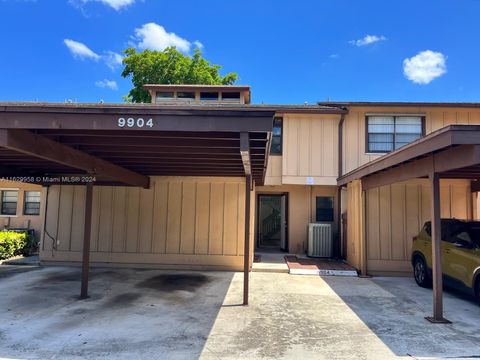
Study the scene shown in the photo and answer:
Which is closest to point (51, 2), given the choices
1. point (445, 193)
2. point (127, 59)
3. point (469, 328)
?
point (127, 59)

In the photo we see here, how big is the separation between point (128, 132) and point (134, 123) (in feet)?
1.75

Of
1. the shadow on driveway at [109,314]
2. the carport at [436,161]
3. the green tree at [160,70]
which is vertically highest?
the green tree at [160,70]

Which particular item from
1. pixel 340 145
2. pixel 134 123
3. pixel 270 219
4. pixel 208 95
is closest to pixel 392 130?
pixel 340 145

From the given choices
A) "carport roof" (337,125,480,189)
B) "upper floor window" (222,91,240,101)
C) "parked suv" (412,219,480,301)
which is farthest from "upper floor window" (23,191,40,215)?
"parked suv" (412,219,480,301)

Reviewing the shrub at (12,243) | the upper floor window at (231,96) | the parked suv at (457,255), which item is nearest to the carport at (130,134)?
the parked suv at (457,255)

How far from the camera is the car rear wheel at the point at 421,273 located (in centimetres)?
770

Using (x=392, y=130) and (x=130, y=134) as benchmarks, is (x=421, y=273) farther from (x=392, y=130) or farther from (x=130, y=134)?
(x=130, y=134)

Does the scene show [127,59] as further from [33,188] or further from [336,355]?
[336,355]

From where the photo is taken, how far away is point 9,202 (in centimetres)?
1322

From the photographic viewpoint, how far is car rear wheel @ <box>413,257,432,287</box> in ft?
25.3

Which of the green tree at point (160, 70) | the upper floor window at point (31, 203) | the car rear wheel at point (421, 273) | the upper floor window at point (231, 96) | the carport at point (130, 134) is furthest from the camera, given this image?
the green tree at point (160, 70)

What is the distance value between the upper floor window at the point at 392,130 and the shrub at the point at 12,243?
38.3 feet

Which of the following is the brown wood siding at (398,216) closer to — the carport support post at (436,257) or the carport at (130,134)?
the carport support post at (436,257)

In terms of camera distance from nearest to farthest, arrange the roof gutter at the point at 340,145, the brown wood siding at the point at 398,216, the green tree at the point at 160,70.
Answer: the brown wood siding at the point at 398,216 < the roof gutter at the point at 340,145 < the green tree at the point at 160,70
